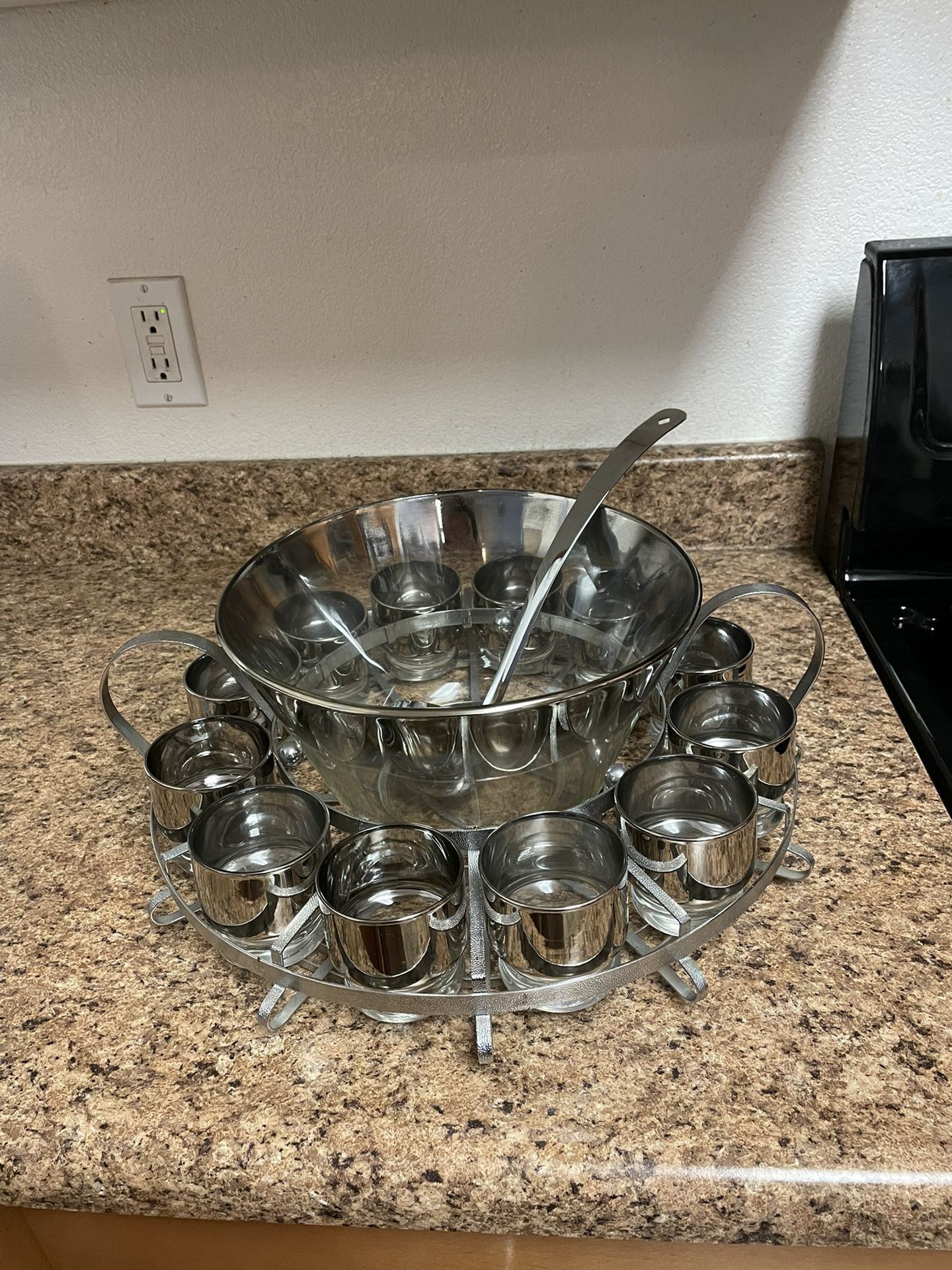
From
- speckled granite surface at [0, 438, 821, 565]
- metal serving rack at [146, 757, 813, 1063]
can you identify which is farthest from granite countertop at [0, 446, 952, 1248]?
speckled granite surface at [0, 438, 821, 565]

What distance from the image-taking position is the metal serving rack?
0.50 metres

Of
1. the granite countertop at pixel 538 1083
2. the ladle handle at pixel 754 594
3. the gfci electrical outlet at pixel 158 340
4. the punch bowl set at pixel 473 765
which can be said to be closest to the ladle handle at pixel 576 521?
the punch bowl set at pixel 473 765

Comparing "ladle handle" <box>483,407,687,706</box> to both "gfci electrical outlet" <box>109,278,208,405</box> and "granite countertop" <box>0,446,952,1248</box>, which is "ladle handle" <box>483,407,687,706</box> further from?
"gfci electrical outlet" <box>109,278,208,405</box>

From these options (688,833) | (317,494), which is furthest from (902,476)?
(317,494)

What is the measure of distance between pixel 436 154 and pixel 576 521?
0.40 m

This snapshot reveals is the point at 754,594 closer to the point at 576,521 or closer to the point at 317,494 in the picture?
the point at 576,521

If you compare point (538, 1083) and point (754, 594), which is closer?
point (538, 1083)

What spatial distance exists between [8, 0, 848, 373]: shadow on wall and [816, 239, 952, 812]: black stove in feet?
0.53

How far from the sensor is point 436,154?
2.84 feet

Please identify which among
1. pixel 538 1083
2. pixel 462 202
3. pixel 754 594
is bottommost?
pixel 538 1083

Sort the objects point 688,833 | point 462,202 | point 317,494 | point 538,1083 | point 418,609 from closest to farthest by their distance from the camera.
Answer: point 538,1083 < point 688,833 < point 418,609 < point 462,202 < point 317,494

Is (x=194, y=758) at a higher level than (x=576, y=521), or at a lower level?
lower

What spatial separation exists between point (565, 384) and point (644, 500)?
139 millimetres

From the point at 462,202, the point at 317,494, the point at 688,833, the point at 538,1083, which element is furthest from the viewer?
the point at 317,494
